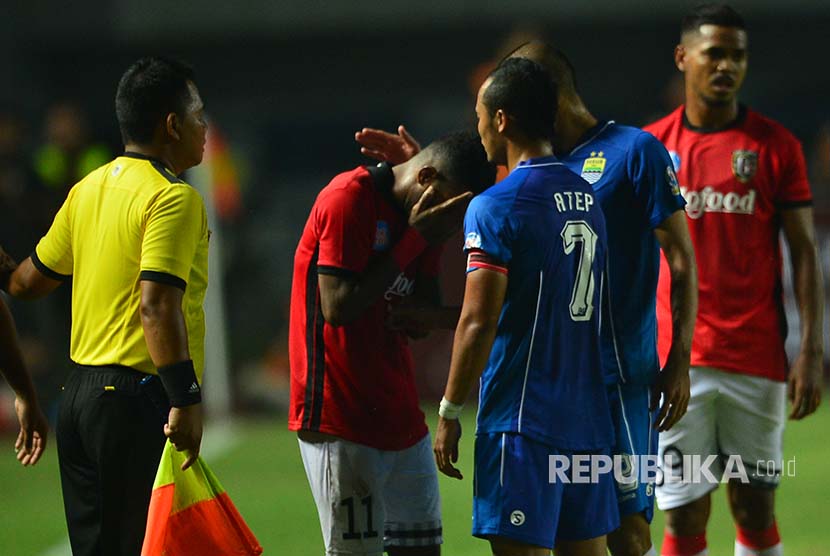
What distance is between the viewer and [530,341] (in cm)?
502

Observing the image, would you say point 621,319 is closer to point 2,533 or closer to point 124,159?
point 124,159

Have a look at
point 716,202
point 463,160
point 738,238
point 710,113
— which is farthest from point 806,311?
point 463,160

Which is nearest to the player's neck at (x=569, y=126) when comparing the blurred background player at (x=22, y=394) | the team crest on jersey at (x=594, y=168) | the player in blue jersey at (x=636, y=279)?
the player in blue jersey at (x=636, y=279)

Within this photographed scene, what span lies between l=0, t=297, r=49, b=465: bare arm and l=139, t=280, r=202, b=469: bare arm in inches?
35.1

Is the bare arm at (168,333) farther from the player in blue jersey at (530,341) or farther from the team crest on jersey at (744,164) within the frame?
the team crest on jersey at (744,164)

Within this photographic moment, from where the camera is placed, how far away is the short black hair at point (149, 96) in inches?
205

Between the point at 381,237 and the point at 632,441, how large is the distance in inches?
50.0

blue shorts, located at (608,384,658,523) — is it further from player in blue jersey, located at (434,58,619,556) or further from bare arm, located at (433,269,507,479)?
bare arm, located at (433,269,507,479)

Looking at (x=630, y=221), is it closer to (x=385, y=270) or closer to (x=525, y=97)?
(x=525, y=97)

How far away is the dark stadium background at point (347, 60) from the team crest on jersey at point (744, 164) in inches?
490

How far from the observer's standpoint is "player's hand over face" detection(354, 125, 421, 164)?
6.05 m

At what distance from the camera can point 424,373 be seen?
1373 cm

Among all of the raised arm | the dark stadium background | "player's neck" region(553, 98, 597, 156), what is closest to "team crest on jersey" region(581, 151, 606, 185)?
"player's neck" region(553, 98, 597, 156)

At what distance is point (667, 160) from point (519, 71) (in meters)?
0.90
